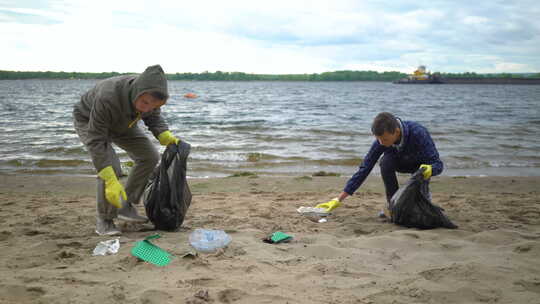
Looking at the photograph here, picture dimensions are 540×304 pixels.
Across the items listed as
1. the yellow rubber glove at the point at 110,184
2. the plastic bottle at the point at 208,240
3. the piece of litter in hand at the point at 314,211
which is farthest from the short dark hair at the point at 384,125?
the yellow rubber glove at the point at 110,184

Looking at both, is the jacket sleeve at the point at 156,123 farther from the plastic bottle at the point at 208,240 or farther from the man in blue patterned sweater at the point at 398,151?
the man in blue patterned sweater at the point at 398,151

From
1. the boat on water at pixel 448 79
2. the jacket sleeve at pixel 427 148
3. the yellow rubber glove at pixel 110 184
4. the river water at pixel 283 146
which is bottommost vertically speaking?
the river water at pixel 283 146

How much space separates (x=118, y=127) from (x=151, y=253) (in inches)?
43.3

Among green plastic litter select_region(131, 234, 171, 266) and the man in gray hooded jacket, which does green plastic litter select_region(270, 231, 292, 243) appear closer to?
green plastic litter select_region(131, 234, 171, 266)

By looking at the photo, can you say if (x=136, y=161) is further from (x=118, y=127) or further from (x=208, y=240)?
(x=208, y=240)

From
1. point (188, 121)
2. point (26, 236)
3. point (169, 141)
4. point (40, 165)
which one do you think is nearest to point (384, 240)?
point (169, 141)

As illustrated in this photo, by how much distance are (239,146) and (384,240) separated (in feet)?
22.2

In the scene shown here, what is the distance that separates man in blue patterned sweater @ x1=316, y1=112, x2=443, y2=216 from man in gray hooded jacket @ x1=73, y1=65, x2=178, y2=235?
178 cm

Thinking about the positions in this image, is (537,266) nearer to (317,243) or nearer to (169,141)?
(317,243)

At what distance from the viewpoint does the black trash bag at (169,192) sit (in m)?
3.56

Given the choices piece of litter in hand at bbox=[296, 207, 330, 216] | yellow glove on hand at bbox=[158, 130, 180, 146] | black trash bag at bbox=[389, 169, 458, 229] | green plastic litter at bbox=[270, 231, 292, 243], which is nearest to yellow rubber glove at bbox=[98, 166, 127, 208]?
yellow glove on hand at bbox=[158, 130, 180, 146]

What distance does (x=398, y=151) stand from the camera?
3.89 m

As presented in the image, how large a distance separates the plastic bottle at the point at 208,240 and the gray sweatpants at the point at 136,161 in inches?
29.1

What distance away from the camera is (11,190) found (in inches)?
223
